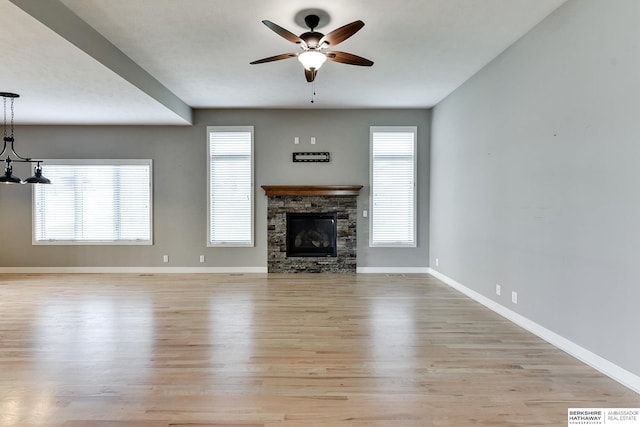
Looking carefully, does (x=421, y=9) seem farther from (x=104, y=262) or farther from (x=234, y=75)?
(x=104, y=262)

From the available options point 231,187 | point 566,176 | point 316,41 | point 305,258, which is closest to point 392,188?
point 305,258

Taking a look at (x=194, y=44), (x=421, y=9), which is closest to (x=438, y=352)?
(x=421, y=9)

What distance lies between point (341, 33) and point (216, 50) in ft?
5.65

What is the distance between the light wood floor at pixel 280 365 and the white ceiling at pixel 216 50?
9.18 feet

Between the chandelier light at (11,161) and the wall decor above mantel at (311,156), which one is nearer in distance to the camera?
the chandelier light at (11,161)

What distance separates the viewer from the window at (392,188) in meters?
6.35

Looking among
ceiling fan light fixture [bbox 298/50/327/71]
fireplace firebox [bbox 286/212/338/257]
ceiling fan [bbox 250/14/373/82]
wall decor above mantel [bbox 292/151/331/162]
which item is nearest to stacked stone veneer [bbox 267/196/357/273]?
fireplace firebox [bbox 286/212/338/257]

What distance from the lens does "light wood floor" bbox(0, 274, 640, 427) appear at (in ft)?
6.73

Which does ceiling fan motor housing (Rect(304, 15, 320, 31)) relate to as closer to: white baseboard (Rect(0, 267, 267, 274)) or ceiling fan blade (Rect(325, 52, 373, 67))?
ceiling fan blade (Rect(325, 52, 373, 67))

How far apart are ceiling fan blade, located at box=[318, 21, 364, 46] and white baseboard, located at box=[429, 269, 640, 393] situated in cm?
323

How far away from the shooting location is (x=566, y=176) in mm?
2928

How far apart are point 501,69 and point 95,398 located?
16.3ft

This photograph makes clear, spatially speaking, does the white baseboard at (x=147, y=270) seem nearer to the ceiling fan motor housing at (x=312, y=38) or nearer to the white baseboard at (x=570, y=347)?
the white baseboard at (x=570, y=347)

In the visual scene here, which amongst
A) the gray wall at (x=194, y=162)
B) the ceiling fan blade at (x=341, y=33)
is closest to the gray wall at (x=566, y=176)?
the ceiling fan blade at (x=341, y=33)
